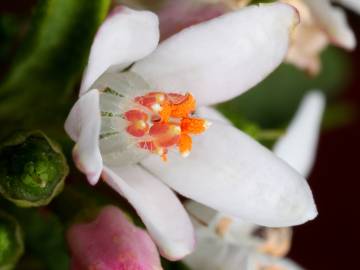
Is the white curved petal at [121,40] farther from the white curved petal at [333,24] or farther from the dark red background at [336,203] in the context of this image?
the dark red background at [336,203]

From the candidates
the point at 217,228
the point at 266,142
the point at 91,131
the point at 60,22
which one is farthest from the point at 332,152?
the point at 91,131

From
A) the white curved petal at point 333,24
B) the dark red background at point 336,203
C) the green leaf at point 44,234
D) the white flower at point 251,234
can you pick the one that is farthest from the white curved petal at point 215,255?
the dark red background at point 336,203

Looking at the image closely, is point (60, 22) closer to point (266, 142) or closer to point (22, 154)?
point (22, 154)

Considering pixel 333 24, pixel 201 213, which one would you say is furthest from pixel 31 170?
pixel 333 24

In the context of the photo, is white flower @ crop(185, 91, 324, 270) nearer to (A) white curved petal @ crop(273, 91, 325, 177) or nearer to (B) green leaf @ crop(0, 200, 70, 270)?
(A) white curved petal @ crop(273, 91, 325, 177)

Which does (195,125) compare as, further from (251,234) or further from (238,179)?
(251,234)
